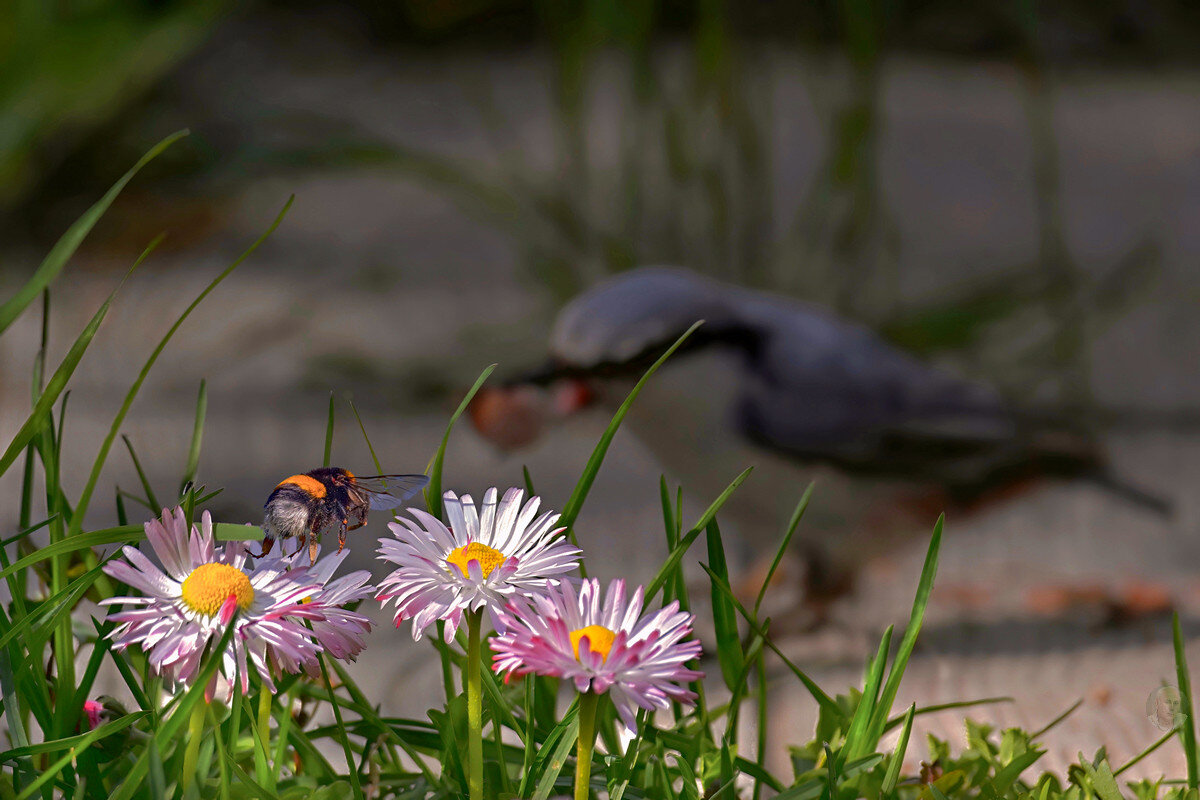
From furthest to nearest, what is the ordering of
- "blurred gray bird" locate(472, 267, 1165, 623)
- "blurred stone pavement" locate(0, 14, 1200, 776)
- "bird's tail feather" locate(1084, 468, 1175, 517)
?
"blurred stone pavement" locate(0, 14, 1200, 776) → "bird's tail feather" locate(1084, 468, 1175, 517) → "blurred gray bird" locate(472, 267, 1165, 623)

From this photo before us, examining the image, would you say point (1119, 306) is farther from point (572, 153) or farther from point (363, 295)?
point (363, 295)

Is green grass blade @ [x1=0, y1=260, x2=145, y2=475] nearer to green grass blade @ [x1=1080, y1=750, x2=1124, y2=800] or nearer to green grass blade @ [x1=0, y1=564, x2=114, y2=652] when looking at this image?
green grass blade @ [x1=0, y1=564, x2=114, y2=652]

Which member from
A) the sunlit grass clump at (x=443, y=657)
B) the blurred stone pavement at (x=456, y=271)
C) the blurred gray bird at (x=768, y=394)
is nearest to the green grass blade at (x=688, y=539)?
the sunlit grass clump at (x=443, y=657)

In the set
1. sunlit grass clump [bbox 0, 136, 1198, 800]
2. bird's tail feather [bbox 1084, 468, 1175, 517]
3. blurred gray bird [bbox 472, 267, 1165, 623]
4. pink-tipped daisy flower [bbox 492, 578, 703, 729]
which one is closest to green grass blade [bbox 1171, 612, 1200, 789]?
sunlit grass clump [bbox 0, 136, 1198, 800]

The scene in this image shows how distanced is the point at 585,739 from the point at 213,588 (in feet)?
0.17

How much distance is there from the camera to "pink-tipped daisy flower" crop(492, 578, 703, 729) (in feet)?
0.36

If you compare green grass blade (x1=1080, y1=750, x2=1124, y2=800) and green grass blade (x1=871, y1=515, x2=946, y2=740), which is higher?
green grass blade (x1=871, y1=515, x2=946, y2=740)

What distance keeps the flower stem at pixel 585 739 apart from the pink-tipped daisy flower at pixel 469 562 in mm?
16

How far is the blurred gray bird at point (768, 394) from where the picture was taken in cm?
56

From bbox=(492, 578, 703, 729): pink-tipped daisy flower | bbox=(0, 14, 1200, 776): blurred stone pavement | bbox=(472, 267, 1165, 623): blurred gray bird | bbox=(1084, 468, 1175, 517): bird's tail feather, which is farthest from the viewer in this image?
bbox=(0, 14, 1200, 776): blurred stone pavement

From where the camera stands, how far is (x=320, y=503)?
0.14m

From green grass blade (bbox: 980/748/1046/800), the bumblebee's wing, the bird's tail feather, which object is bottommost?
the bird's tail feather

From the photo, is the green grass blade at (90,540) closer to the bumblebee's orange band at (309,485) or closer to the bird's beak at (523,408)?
the bumblebee's orange band at (309,485)

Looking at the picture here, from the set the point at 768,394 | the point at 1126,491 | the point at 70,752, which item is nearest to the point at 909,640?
the point at 70,752
